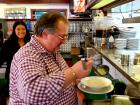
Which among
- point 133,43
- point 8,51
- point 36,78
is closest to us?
point 36,78

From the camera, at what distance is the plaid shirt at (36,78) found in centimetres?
98

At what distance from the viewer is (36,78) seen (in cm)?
99

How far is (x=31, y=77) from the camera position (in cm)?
99

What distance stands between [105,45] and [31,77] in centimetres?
191

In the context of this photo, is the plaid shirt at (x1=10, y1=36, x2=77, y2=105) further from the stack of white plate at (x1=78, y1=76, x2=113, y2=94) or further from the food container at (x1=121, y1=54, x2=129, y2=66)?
the food container at (x1=121, y1=54, x2=129, y2=66)

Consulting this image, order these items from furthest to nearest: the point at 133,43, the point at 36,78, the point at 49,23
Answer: the point at 133,43 < the point at 49,23 < the point at 36,78

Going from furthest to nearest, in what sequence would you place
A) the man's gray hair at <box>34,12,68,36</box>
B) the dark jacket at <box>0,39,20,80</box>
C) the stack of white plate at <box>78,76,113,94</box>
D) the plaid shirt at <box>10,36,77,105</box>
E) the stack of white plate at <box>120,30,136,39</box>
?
the dark jacket at <box>0,39,20,80</box>
the stack of white plate at <box>120,30,136,39</box>
the stack of white plate at <box>78,76,113,94</box>
the man's gray hair at <box>34,12,68,36</box>
the plaid shirt at <box>10,36,77,105</box>

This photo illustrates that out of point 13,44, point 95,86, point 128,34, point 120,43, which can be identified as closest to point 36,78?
point 95,86

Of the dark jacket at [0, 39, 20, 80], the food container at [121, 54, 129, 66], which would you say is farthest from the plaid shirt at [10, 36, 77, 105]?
the dark jacket at [0, 39, 20, 80]

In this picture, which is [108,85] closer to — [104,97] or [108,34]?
[104,97]

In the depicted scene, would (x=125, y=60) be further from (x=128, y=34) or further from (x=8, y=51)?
(x=8, y=51)

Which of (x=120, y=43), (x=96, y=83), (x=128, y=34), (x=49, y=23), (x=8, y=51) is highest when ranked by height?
(x=49, y=23)

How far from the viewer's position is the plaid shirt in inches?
38.6

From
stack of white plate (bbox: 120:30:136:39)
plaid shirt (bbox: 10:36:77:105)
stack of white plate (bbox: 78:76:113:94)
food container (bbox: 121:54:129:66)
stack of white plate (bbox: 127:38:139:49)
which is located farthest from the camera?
stack of white plate (bbox: 120:30:136:39)
